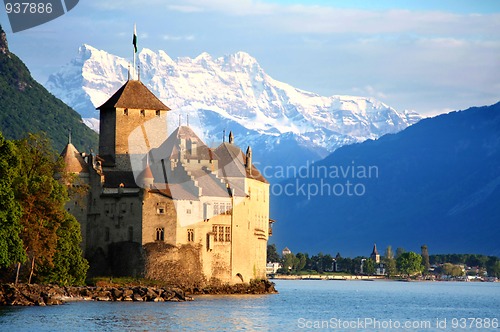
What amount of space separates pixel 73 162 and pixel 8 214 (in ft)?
90.0

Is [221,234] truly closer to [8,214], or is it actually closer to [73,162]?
[73,162]

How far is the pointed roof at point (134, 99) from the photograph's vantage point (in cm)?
11356

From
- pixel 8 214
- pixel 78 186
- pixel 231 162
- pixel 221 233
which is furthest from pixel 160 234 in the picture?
pixel 8 214

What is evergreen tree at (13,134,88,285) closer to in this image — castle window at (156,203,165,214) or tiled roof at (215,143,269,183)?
castle window at (156,203,165,214)

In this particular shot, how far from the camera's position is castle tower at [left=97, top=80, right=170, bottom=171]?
113 m

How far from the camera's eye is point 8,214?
259ft

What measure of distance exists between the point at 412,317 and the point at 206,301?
17.1 meters

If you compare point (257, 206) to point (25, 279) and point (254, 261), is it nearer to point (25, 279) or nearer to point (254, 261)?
point (254, 261)

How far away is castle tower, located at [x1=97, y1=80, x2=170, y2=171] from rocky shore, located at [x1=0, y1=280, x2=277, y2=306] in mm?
16164

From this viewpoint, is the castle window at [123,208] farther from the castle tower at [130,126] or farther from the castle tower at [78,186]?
the castle tower at [130,126]

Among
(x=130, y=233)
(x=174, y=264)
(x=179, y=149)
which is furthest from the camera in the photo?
(x=179, y=149)

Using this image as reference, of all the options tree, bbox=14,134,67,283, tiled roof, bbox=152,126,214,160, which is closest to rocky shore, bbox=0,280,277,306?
tree, bbox=14,134,67,283

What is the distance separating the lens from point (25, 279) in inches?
3570

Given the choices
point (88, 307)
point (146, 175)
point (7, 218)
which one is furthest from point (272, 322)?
point (146, 175)
